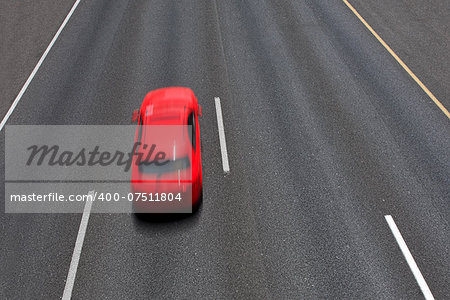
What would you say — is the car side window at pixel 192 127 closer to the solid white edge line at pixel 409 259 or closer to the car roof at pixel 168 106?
the car roof at pixel 168 106

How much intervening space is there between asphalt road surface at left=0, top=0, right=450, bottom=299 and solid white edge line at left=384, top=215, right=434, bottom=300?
0.12 m

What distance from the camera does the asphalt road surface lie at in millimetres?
9102

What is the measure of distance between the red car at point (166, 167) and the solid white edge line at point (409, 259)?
515 cm

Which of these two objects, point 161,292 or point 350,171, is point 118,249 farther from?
point 350,171

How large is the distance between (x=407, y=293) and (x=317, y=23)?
511 inches

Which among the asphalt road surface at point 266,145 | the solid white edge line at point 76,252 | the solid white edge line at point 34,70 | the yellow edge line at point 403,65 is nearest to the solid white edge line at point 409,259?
the asphalt road surface at point 266,145

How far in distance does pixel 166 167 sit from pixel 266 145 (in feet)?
12.4

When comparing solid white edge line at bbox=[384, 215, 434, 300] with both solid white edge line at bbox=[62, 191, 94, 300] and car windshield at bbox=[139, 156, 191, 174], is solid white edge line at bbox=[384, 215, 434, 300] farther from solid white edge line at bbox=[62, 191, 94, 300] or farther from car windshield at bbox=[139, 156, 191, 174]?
solid white edge line at bbox=[62, 191, 94, 300]

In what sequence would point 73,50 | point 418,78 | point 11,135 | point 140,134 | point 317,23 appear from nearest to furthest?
point 140,134 → point 11,135 → point 418,78 → point 73,50 → point 317,23

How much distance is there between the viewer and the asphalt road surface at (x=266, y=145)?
9.10m

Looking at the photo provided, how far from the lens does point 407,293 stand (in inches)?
343

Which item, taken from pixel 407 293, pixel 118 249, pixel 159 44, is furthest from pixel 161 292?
pixel 159 44

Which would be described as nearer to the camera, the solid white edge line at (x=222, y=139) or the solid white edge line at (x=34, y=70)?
the solid white edge line at (x=222, y=139)

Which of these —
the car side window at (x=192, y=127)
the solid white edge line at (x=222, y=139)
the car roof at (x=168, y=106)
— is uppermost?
the car roof at (x=168, y=106)
